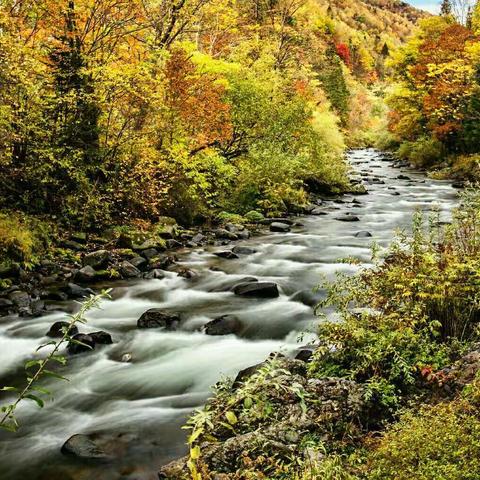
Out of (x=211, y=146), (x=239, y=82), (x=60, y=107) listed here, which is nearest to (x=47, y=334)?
(x=60, y=107)

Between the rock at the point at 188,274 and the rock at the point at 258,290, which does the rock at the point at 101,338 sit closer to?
the rock at the point at 258,290

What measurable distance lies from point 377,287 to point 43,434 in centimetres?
416

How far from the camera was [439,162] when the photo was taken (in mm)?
31562

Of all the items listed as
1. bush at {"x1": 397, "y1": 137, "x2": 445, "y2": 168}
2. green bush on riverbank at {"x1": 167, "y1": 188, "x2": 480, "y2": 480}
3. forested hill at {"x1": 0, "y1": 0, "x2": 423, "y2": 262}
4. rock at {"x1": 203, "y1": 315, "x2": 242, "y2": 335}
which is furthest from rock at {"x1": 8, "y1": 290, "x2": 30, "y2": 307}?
bush at {"x1": 397, "y1": 137, "x2": 445, "y2": 168}

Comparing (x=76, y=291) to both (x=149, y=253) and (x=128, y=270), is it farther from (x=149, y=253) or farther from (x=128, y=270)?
(x=149, y=253)

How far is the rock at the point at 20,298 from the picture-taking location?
9172 millimetres

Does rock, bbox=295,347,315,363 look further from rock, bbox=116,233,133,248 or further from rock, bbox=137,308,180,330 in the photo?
rock, bbox=116,233,133,248

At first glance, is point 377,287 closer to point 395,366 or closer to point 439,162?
point 395,366

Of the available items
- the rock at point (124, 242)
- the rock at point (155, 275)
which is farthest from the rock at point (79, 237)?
the rock at point (155, 275)

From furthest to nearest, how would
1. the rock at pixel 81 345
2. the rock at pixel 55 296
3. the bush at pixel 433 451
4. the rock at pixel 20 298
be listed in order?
the rock at pixel 55 296 < the rock at pixel 20 298 < the rock at pixel 81 345 < the bush at pixel 433 451

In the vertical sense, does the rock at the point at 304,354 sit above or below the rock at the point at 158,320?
above

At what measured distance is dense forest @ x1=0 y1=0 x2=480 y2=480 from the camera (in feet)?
13.1

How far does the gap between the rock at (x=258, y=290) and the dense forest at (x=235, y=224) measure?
0.13ft

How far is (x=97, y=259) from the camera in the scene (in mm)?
11383
